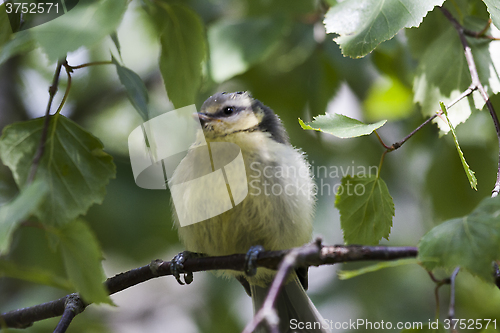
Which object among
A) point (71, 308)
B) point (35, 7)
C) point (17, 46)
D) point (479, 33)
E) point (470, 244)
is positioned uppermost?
point (35, 7)

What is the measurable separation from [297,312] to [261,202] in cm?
74

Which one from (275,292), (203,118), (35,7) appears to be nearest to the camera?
(275,292)

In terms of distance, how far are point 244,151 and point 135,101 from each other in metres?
0.70

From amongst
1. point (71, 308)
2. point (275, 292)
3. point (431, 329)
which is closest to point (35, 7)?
point (71, 308)

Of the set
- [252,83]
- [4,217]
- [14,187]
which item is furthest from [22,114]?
[4,217]

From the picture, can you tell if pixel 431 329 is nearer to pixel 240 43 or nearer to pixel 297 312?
pixel 297 312

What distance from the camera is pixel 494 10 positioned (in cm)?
155

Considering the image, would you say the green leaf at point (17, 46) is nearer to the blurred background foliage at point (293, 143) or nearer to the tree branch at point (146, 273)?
the tree branch at point (146, 273)

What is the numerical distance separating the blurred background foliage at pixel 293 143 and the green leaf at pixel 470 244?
1.51m

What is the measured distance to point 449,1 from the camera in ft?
7.51

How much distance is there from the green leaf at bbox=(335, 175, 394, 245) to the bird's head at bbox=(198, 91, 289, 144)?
820 millimetres

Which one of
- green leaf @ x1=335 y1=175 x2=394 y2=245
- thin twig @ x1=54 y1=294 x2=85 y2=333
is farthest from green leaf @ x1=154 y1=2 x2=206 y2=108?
thin twig @ x1=54 y1=294 x2=85 y2=333

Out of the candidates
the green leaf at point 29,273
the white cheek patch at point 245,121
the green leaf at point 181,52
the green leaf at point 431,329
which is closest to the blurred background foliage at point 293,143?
the white cheek patch at point 245,121

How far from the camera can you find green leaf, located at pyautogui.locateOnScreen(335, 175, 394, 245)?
5.13 feet
